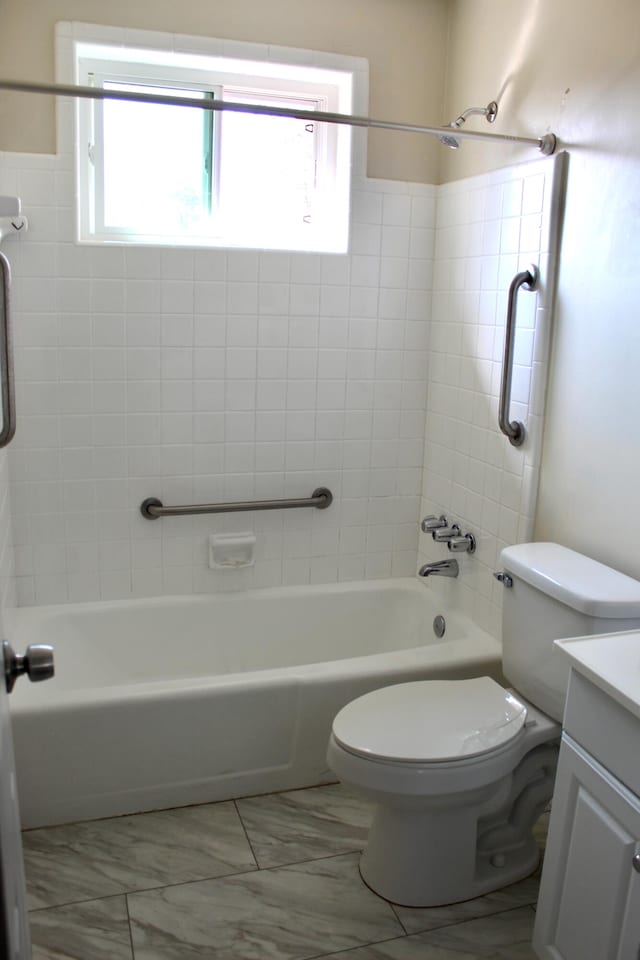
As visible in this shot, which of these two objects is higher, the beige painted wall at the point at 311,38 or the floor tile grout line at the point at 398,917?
the beige painted wall at the point at 311,38

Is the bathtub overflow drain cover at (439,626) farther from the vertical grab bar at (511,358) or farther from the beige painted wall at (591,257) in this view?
→ the vertical grab bar at (511,358)

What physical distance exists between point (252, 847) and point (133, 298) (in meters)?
1.67

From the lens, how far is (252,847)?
2096 mm

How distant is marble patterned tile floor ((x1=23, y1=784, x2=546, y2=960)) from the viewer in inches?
69.9

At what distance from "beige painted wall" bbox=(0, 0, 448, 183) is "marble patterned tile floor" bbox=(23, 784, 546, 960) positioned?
6.62 feet

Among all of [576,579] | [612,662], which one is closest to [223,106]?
[576,579]

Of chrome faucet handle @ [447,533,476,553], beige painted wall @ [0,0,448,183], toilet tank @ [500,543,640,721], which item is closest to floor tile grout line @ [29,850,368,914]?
toilet tank @ [500,543,640,721]

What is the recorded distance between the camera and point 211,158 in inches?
107

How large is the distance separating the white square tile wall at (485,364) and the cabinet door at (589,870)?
89 cm

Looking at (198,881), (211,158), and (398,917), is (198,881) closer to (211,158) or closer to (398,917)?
(398,917)

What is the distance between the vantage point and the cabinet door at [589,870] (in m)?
1.35

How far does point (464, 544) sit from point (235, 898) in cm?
125

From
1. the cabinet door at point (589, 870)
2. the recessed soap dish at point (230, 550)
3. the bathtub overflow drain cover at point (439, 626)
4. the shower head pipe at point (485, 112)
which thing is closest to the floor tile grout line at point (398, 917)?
the cabinet door at point (589, 870)

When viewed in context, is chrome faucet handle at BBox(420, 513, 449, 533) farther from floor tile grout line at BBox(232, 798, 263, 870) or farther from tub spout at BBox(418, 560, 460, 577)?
floor tile grout line at BBox(232, 798, 263, 870)
